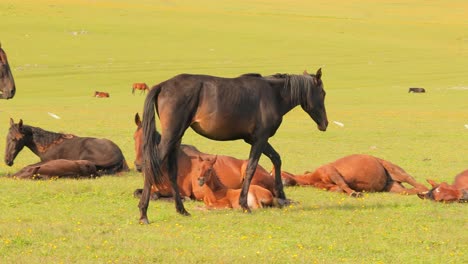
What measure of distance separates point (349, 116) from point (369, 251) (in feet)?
78.6

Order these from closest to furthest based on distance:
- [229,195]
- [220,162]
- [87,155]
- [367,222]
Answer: [367,222]
[229,195]
[220,162]
[87,155]

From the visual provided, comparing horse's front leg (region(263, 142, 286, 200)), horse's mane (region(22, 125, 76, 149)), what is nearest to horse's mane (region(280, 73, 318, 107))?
horse's front leg (region(263, 142, 286, 200))

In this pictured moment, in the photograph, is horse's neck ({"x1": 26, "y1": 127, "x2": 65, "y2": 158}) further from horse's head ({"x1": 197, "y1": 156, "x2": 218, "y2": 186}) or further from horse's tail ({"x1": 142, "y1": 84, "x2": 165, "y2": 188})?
horse's tail ({"x1": 142, "y1": 84, "x2": 165, "y2": 188})

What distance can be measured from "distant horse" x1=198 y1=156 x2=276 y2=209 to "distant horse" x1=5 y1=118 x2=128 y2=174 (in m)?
4.07

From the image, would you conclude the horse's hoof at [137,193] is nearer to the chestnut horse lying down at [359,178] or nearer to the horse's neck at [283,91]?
the horse's neck at [283,91]

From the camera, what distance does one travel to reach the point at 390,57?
257 feet

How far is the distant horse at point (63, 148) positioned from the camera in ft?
56.7

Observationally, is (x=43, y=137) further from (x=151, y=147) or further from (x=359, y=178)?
(x=359, y=178)

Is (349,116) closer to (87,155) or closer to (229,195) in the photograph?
(87,155)

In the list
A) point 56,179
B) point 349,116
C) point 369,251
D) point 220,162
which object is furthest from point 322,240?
point 349,116

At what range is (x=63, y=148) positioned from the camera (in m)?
17.6

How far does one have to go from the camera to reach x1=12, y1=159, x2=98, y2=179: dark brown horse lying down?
16.0m

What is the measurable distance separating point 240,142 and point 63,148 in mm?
8750

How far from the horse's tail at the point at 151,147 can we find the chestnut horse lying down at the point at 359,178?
4.05 m
